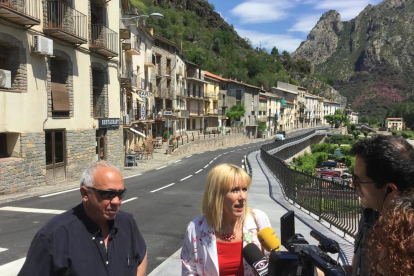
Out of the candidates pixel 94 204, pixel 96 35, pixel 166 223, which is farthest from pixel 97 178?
pixel 96 35

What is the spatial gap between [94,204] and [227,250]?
1.13 meters

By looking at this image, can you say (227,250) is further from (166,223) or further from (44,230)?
(166,223)

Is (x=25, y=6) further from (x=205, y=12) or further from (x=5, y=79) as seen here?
(x=205, y=12)

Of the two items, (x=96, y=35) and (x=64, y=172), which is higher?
(x=96, y=35)

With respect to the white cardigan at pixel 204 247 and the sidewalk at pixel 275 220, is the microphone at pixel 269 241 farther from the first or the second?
the sidewalk at pixel 275 220

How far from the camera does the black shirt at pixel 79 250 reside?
2.28 meters

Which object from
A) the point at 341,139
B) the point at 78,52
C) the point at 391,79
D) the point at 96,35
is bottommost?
the point at 341,139

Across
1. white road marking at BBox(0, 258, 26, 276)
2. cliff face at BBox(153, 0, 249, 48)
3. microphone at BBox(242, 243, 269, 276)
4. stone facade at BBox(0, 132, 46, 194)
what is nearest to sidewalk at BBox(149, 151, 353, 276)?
microphone at BBox(242, 243, 269, 276)

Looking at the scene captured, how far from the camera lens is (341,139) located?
83375 mm

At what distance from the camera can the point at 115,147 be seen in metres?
21.3

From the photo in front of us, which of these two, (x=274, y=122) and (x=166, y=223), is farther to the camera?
(x=274, y=122)

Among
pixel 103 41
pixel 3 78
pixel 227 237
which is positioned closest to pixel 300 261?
pixel 227 237

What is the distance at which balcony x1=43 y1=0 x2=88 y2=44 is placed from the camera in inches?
575

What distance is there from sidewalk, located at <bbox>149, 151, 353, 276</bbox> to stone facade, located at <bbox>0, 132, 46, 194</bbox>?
880 centimetres
